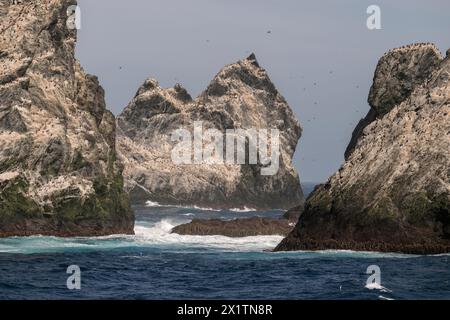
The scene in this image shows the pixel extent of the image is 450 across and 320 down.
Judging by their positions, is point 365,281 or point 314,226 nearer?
point 365,281

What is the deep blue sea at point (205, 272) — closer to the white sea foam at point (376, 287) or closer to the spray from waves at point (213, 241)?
the white sea foam at point (376, 287)

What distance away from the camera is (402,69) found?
83125mm

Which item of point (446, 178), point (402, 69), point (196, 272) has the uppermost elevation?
point (402, 69)

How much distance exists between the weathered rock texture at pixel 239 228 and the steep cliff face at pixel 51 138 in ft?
26.4

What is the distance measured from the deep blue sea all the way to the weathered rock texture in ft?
60.1

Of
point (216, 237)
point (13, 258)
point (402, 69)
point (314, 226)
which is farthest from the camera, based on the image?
point (216, 237)

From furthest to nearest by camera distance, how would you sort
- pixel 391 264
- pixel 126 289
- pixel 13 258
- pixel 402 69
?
pixel 402 69 → pixel 13 258 → pixel 391 264 → pixel 126 289

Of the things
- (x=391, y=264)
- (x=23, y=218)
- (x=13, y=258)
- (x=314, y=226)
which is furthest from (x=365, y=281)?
(x=23, y=218)

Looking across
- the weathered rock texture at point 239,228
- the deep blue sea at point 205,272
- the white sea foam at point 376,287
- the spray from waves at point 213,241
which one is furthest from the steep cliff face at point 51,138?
the white sea foam at point 376,287

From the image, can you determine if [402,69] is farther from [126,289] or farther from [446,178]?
[126,289]

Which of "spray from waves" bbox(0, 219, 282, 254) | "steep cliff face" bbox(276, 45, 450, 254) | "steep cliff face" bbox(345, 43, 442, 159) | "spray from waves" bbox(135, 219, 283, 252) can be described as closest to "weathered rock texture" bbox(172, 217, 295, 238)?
"spray from waves" bbox(135, 219, 283, 252)

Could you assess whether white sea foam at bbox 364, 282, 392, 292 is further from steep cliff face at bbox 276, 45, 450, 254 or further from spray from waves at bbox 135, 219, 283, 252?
spray from waves at bbox 135, 219, 283, 252

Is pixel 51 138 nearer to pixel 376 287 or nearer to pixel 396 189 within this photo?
pixel 396 189

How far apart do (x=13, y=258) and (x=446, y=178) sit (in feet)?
101
